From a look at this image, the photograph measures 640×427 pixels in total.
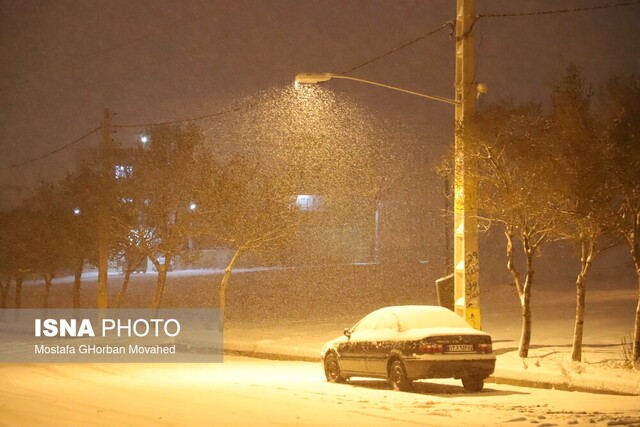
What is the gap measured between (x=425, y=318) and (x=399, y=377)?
3.81ft

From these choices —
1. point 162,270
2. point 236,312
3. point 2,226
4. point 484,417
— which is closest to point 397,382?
point 484,417

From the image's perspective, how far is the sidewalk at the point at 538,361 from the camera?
13.8 metres

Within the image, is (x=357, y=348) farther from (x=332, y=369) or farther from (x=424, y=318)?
(x=424, y=318)

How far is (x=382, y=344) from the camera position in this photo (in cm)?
1412

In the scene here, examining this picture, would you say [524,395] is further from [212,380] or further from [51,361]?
[51,361]

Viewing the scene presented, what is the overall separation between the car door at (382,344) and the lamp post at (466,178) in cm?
280

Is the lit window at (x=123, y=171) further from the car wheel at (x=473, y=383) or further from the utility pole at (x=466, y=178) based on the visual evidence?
the car wheel at (x=473, y=383)

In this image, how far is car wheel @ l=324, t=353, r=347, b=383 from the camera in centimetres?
1538

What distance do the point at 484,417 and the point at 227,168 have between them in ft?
70.4

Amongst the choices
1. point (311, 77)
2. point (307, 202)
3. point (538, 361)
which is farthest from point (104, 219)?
point (538, 361)

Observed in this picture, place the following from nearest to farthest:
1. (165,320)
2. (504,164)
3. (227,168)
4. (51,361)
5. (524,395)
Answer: (524,395)
(504,164)
(51,361)
(227,168)
(165,320)

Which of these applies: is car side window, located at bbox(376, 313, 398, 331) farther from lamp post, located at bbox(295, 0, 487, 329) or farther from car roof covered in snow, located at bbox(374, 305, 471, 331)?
lamp post, located at bbox(295, 0, 487, 329)

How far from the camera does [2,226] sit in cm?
4656

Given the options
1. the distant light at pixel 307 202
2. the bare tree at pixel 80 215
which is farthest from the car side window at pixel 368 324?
the bare tree at pixel 80 215
